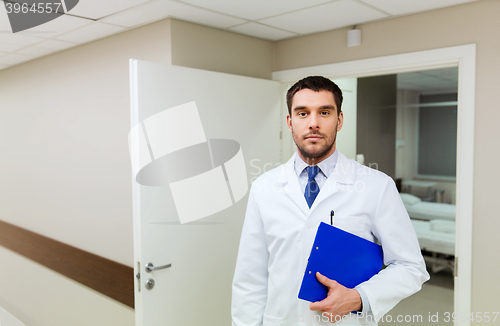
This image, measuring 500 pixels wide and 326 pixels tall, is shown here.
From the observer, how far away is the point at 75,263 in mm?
3279

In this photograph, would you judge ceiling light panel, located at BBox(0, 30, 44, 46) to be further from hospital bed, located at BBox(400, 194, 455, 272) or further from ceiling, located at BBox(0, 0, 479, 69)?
hospital bed, located at BBox(400, 194, 455, 272)

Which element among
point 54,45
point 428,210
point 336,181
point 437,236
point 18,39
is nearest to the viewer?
point 336,181

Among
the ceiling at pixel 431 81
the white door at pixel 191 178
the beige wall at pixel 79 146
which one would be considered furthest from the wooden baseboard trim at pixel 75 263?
the ceiling at pixel 431 81

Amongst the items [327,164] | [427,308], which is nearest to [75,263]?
[327,164]

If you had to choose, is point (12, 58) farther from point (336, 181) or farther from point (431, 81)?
point (431, 81)

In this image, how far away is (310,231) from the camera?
147 centimetres

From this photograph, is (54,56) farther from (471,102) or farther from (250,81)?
(471,102)

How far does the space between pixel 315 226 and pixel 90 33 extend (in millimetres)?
2087

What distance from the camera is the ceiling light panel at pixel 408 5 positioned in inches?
80.3

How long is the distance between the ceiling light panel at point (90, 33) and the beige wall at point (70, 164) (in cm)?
7

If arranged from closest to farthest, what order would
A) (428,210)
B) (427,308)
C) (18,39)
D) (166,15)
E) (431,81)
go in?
(166,15) < (18,39) < (427,308) < (428,210) < (431,81)

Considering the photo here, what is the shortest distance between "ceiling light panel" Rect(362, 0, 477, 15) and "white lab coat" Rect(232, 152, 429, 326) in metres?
0.99

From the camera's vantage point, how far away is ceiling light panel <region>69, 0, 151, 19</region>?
2.00 metres

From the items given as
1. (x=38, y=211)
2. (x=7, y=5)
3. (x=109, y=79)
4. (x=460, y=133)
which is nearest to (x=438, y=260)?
(x=460, y=133)
